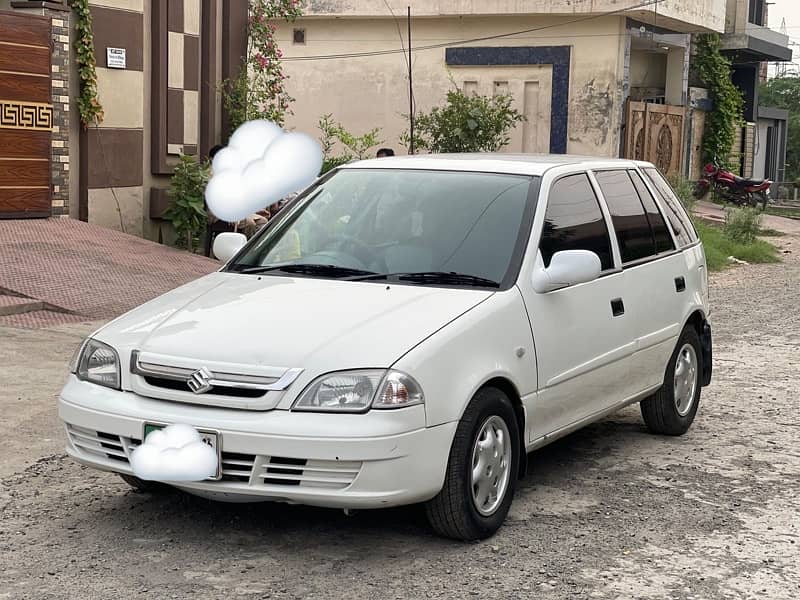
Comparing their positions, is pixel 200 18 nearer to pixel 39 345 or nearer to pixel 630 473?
pixel 39 345

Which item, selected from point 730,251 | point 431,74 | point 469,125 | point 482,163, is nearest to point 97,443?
point 482,163

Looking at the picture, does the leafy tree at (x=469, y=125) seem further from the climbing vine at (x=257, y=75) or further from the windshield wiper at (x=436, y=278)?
the windshield wiper at (x=436, y=278)

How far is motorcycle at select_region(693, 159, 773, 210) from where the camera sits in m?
31.7

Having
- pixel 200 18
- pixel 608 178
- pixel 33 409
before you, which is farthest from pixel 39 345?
pixel 200 18

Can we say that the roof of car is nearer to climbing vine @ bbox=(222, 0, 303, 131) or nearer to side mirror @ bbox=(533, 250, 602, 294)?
side mirror @ bbox=(533, 250, 602, 294)

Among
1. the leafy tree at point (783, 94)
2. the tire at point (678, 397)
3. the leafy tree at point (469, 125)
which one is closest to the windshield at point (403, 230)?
the tire at point (678, 397)

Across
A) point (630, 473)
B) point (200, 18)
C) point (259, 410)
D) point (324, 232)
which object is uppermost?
point (200, 18)

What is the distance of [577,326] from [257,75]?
41.1 ft

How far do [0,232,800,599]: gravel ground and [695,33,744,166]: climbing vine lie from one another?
2678 cm

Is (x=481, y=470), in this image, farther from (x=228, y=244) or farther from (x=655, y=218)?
(x=655, y=218)

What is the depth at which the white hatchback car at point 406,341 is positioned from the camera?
15.6ft

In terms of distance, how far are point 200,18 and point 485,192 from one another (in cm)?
1172

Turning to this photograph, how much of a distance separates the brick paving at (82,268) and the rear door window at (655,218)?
219 inches

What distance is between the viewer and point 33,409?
7.53m
